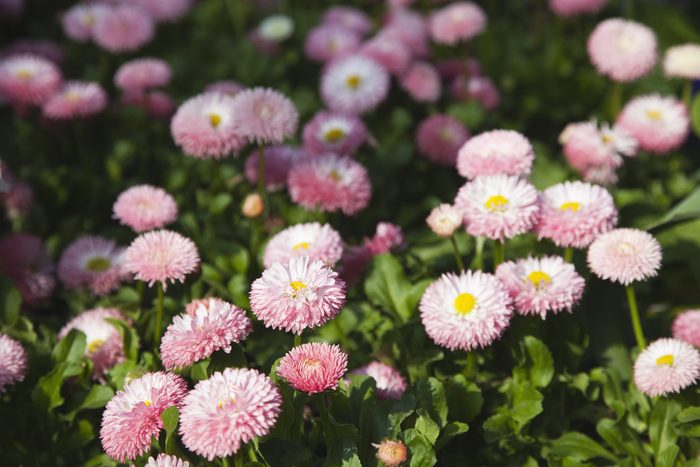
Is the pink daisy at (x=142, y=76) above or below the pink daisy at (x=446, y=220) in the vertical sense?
above

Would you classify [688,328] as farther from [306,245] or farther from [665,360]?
[306,245]

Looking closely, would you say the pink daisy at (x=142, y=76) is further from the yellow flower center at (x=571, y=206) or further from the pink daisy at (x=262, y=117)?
the yellow flower center at (x=571, y=206)

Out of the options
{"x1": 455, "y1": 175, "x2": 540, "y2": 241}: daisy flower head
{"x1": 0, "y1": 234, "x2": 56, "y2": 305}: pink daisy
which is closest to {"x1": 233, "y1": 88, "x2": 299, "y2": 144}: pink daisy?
{"x1": 455, "y1": 175, "x2": 540, "y2": 241}: daisy flower head

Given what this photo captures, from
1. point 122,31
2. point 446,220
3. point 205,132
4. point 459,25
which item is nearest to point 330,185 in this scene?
point 205,132

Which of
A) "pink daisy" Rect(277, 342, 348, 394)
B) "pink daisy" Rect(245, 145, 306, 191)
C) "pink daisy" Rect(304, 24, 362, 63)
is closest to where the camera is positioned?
"pink daisy" Rect(277, 342, 348, 394)

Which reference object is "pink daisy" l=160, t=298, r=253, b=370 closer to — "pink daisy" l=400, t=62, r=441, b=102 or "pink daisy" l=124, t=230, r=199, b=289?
"pink daisy" l=124, t=230, r=199, b=289

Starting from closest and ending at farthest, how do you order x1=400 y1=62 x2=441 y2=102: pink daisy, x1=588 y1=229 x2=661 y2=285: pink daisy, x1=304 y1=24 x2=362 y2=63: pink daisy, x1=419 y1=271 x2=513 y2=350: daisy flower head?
x1=419 y1=271 x2=513 y2=350: daisy flower head → x1=588 y1=229 x2=661 y2=285: pink daisy → x1=400 y1=62 x2=441 y2=102: pink daisy → x1=304 y1=24 x2=362 y2=63: pink daisy

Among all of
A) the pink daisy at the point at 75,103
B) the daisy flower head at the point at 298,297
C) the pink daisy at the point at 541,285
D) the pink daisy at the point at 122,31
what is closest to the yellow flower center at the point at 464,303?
the pink daisy at the point at 541,285
